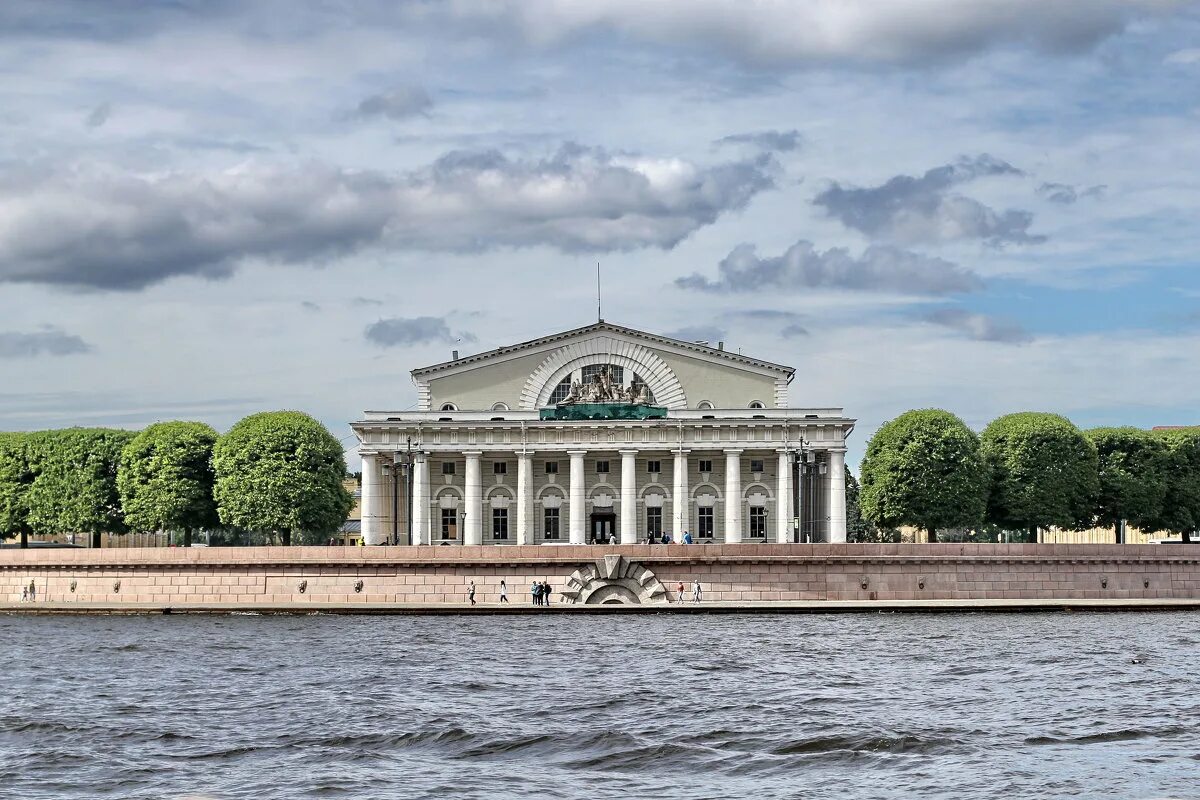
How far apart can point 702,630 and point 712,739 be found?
81.3 feet

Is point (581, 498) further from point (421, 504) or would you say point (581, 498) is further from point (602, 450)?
point (421, 504)

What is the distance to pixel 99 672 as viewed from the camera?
151ft

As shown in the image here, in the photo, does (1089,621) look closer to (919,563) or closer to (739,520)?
(919,563)

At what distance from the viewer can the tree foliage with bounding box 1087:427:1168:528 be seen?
83.4m

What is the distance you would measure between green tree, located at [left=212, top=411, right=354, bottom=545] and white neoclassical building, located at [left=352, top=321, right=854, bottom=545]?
25.6ft

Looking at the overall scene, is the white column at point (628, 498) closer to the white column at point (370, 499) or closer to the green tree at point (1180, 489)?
the white column at point (370, 499)

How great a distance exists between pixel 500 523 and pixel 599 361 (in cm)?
993

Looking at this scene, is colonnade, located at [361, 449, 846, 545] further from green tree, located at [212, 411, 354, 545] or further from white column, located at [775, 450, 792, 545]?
green tree, located at [212, 411, 354, 545]

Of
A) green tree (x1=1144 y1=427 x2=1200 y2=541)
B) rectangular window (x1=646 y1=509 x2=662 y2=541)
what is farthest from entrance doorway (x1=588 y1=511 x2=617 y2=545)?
green tree (x1=1144 y1=427 x2=1200 y2=541)

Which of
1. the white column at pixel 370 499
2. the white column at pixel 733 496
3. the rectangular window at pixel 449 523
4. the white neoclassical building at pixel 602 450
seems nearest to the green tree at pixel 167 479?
the white column at pixel 370 499

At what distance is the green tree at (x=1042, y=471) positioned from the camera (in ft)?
265

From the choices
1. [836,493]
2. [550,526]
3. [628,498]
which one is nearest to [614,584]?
[628,498]

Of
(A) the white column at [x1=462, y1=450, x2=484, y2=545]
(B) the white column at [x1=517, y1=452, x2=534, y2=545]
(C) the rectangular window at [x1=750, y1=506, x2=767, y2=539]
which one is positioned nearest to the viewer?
(B) the white column at [x1=517, y1=452, x2=534, y2=545]

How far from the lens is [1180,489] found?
278ft
